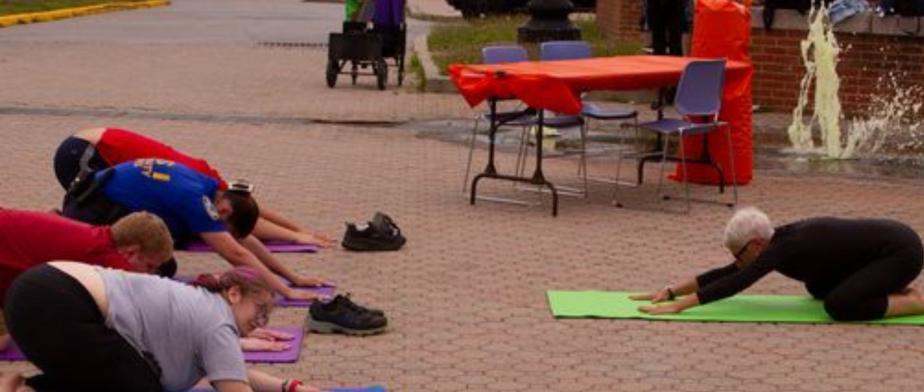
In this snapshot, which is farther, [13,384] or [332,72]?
[332,72]

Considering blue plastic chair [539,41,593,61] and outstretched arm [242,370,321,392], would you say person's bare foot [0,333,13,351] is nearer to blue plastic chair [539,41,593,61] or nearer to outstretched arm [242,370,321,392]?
outstretched arm [242,370,321,392]

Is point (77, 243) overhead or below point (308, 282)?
overhead

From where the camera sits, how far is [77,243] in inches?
270

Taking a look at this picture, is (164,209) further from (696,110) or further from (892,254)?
(696,110)

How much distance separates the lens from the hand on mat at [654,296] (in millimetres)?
8602

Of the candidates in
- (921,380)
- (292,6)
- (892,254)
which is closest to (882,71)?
(892,254)

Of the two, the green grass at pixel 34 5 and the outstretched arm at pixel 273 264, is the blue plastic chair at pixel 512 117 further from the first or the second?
the green grass at pixel 34 5

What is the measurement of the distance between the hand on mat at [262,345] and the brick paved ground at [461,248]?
0.41ft

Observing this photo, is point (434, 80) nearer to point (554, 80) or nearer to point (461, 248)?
point (554, 80)

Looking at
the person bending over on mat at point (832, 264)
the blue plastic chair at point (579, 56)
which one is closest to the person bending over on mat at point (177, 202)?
the person bending over on mat at point (832, 264)

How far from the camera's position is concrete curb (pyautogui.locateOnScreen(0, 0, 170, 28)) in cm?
3378

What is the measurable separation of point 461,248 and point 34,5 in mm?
31706

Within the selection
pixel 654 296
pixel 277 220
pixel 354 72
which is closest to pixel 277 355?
pixel 654 296

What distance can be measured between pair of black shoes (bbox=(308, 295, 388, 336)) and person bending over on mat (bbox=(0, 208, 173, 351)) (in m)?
1.25
